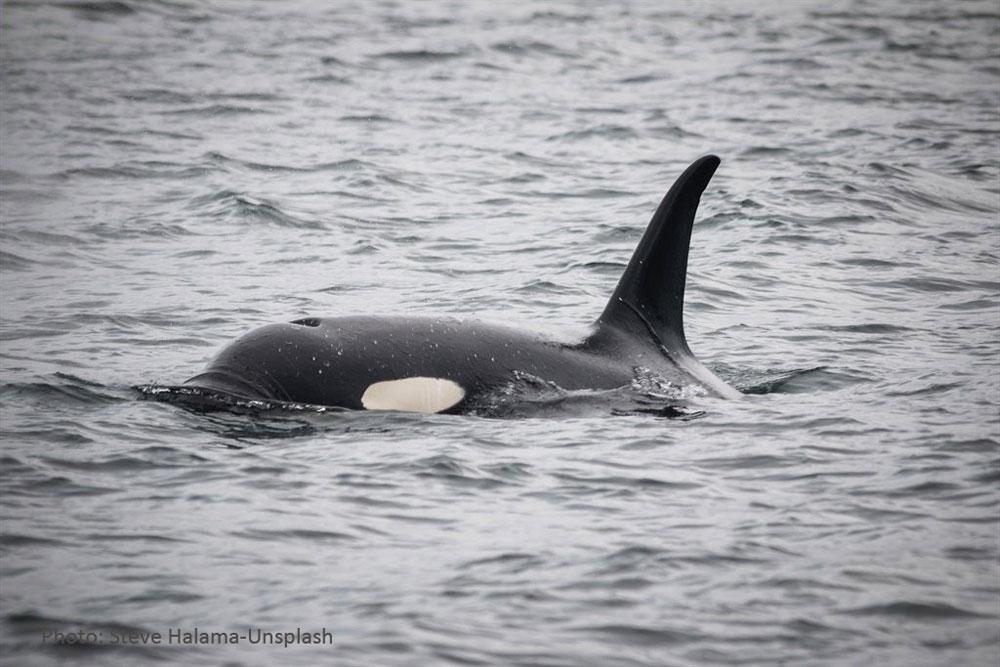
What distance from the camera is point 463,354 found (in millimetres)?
9805

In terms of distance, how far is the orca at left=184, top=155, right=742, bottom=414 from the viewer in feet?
31.2

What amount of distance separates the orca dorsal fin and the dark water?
0.59 metres

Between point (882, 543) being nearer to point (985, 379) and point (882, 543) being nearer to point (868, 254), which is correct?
point (985, 379)

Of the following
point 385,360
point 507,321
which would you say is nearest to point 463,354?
point 385,360

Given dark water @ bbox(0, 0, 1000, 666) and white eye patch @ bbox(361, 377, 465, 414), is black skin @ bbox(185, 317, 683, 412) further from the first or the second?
dark water @ bbox(0, 0, 1000, 666)

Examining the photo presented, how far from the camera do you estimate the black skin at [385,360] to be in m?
9.46

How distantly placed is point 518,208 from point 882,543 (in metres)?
12.9

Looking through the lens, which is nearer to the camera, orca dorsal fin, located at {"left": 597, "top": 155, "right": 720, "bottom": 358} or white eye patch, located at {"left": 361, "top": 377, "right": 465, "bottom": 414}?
white eye patch, located at {"left": 361, "top": 377, "right": 465, "bottom": 414}

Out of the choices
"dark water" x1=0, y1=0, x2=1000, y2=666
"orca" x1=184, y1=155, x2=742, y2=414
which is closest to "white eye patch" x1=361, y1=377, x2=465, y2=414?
"orca" x1=184, y1=155, x2=742, y2=414

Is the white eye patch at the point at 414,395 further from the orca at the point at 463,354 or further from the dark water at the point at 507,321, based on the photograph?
the dark water at the point at 507,321

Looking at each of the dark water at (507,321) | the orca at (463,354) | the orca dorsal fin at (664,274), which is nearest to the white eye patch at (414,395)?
the orca at (463,354)

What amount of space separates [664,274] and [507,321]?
124 cm

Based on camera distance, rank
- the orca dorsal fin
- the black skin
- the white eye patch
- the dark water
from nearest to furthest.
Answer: the dark water, the black skin, the white eye patch, the orca dorsal fin

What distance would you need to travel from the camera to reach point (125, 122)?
24.9 metres
